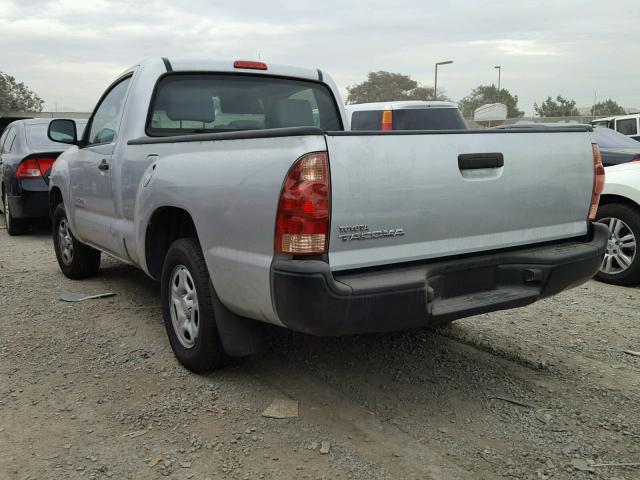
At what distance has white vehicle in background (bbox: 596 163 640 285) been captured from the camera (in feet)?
19.3

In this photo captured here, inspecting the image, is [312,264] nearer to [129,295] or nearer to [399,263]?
[399,263]

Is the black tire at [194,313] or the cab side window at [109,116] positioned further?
the cab side window at [109,116]

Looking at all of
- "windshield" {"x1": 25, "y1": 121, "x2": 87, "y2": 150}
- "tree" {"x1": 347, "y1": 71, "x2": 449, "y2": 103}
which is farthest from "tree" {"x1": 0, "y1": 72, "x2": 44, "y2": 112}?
"windshield" {"x1": 25, "y1": 121, "x2": 87, "y2": 150}

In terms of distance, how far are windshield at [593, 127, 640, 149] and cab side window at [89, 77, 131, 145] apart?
582cm

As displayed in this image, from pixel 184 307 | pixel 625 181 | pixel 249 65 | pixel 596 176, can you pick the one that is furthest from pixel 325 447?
pixel 625 181

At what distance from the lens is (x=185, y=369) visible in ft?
12.4

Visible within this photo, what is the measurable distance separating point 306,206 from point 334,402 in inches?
49.8

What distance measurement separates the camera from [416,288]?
9.24ft

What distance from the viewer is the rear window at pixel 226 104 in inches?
171

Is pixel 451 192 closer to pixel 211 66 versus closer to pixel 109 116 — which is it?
pixel 211 66

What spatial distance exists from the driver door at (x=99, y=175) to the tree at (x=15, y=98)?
47137 millimetres

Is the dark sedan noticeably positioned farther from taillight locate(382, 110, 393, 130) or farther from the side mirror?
taillight locate(382, 110, 393, 130)

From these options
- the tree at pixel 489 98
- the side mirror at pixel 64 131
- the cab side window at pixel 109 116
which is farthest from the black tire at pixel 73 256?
the tree at pixel 489 98

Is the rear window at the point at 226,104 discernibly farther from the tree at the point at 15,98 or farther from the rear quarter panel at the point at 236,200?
A: the tree at the point at 15,98
